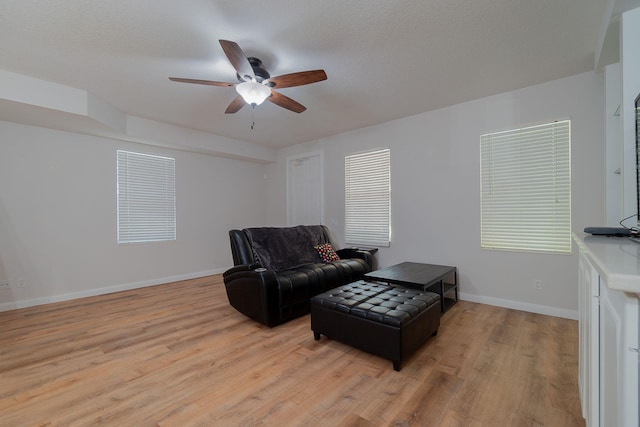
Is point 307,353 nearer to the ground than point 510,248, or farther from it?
nearer to the ground

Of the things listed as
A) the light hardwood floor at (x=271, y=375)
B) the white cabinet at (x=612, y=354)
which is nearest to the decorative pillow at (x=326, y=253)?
the light hardwood floor at (x=271, y=375)

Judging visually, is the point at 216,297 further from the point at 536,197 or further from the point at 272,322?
the point at 536,197

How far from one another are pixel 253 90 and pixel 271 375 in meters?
2.31

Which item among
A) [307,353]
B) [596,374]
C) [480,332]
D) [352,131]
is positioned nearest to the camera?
[596,374]

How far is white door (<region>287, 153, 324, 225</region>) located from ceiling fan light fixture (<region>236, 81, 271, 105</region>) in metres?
2.78

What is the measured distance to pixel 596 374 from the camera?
106 centimetres

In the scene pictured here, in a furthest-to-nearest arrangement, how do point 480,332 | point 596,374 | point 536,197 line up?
point 536,197 < point 480,332 < point 596,374

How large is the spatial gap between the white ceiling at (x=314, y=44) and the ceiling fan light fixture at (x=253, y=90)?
302mm

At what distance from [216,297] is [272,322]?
1.42 meters

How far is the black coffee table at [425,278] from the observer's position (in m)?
2.82

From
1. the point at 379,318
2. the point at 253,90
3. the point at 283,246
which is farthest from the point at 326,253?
the point at 253,90

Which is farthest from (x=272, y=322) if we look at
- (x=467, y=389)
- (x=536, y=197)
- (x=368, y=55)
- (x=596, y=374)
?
(x=536, y=197)

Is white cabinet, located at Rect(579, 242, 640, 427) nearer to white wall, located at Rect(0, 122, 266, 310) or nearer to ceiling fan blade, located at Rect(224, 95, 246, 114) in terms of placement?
ceiling fan blade, located at Rect(224, 95, 246, 114)

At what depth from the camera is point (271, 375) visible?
6.56 ft
